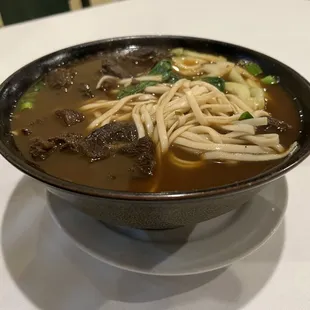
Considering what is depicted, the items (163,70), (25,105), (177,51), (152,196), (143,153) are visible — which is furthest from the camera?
(177,51)

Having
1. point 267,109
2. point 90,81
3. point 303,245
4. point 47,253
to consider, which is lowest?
point 303,245

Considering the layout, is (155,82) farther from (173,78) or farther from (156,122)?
(156,122)

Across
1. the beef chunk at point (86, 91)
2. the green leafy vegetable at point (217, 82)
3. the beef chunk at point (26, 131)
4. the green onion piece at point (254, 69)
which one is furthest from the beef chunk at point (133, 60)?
the beef chunk at point (26, 131)

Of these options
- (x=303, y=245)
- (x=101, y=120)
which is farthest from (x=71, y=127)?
(x=303, y=245)

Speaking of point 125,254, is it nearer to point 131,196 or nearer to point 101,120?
point 131,196

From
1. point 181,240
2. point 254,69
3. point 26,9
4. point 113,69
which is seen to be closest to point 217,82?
point 254,69

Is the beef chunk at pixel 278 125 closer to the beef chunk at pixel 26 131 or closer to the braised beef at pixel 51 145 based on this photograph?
the braised beef at pixel 51 145

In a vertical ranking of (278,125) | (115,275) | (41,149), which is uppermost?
(41,149)

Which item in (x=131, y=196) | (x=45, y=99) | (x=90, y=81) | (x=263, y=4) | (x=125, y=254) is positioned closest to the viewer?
(x=131, y=196)

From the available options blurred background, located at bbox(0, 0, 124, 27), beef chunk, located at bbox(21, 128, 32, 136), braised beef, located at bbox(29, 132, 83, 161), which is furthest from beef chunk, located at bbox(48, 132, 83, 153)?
blurred background, located at bbox(0, 0, 124, 27)
